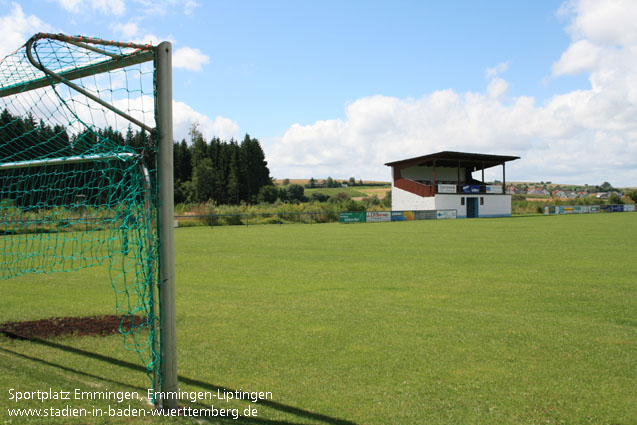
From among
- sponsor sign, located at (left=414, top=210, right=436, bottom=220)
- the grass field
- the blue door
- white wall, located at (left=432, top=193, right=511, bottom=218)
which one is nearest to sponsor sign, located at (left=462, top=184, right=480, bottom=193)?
white wall, located at (left=432, top=193, right=511, bottom=218)

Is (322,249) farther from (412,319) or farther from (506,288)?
(412,319)

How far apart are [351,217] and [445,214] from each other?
45.8 ft

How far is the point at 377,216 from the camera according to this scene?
4250 cm

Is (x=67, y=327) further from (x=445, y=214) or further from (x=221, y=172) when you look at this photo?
(x=221, y=172)

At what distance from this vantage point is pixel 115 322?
21.1 ft

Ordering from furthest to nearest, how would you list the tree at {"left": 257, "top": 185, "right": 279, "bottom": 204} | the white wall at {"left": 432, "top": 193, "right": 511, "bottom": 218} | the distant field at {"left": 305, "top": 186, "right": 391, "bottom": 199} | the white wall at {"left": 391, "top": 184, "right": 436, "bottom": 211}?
the distant field at {"left": 305, "top": 186, "right": 391, "bottom": 199}, the tree at {"left": 257, "top": 185, "right": 279, "bottom": 204}, the white wall at {"left": 391, "top": 184, "right": 436, "bottom": 211}, the white wall at {"left": 432, "top": 193, "right": 511, "bottom": 218}

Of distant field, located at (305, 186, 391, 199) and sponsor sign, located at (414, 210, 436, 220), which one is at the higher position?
distant field, located at (305, 186, 391, 199)

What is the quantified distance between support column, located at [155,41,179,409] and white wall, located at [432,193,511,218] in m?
49.4

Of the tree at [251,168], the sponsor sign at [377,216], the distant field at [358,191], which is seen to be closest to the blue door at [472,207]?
the sponsor sign at [377,216]

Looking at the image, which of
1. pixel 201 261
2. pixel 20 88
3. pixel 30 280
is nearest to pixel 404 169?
pixel 201 261

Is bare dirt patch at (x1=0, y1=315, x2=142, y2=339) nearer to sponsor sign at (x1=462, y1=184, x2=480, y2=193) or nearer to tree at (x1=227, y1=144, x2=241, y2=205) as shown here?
sponsor sign at (x1=462, y1=184, x2=480, y2=193)

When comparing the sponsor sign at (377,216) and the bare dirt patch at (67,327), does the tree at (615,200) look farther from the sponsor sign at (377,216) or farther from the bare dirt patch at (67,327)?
the bare dirt patch at (67,327)

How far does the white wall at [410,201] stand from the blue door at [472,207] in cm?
592

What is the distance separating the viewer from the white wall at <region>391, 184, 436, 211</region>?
51406 millimetres
